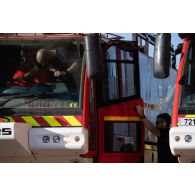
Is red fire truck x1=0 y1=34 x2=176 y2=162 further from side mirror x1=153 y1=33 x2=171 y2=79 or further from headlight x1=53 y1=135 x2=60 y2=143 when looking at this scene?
side mirror x1=153 y1=33 x2=171 y2=79

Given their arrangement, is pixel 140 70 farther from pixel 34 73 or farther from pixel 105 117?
pixel 34 73

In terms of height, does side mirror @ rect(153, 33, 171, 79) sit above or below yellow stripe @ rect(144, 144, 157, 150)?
above

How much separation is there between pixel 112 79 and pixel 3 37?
1.20m

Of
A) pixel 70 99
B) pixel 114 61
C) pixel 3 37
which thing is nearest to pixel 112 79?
pixel 114 61

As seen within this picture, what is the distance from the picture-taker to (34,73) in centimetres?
723

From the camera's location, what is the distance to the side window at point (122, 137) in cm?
768

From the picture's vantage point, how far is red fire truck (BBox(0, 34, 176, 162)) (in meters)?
6.82

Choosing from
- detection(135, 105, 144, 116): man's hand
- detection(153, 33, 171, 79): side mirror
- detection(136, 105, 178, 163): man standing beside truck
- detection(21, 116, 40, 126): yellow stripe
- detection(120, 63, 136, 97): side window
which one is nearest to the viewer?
detection(153, 33, 171, 79): side mirror

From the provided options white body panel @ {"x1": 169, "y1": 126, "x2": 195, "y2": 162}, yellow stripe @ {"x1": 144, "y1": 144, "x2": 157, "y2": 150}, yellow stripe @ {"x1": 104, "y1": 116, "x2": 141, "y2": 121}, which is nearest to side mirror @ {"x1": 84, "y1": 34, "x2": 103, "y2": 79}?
white body panel @ {"x1": 169, "y1": 126, "x2": 195, "y2": 162}

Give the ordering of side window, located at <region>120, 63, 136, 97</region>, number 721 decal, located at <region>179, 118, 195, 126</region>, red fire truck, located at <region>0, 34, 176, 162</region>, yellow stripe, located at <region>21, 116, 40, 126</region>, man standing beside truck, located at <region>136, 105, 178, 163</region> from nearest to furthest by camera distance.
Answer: red fire truck, located at <region>0, 34, 176, 162</region> → number 721 decal, located at <region>179, 118, 195, 126</region> → yellow stripe, located at <region>21, 116, 40, 126</region> → man standing beside truck, located at <region>136, 105, 178, 163</region> → side window, located at <region>120, 63, 136, 97</region>

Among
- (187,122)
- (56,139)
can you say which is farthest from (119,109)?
(56,139)

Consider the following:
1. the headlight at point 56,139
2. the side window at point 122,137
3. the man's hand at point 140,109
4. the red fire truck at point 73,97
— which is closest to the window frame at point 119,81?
the red fire truck at point 73,97

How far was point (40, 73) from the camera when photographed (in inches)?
284

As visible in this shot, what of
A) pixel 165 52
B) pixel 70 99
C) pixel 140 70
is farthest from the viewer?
pixel 140 70
